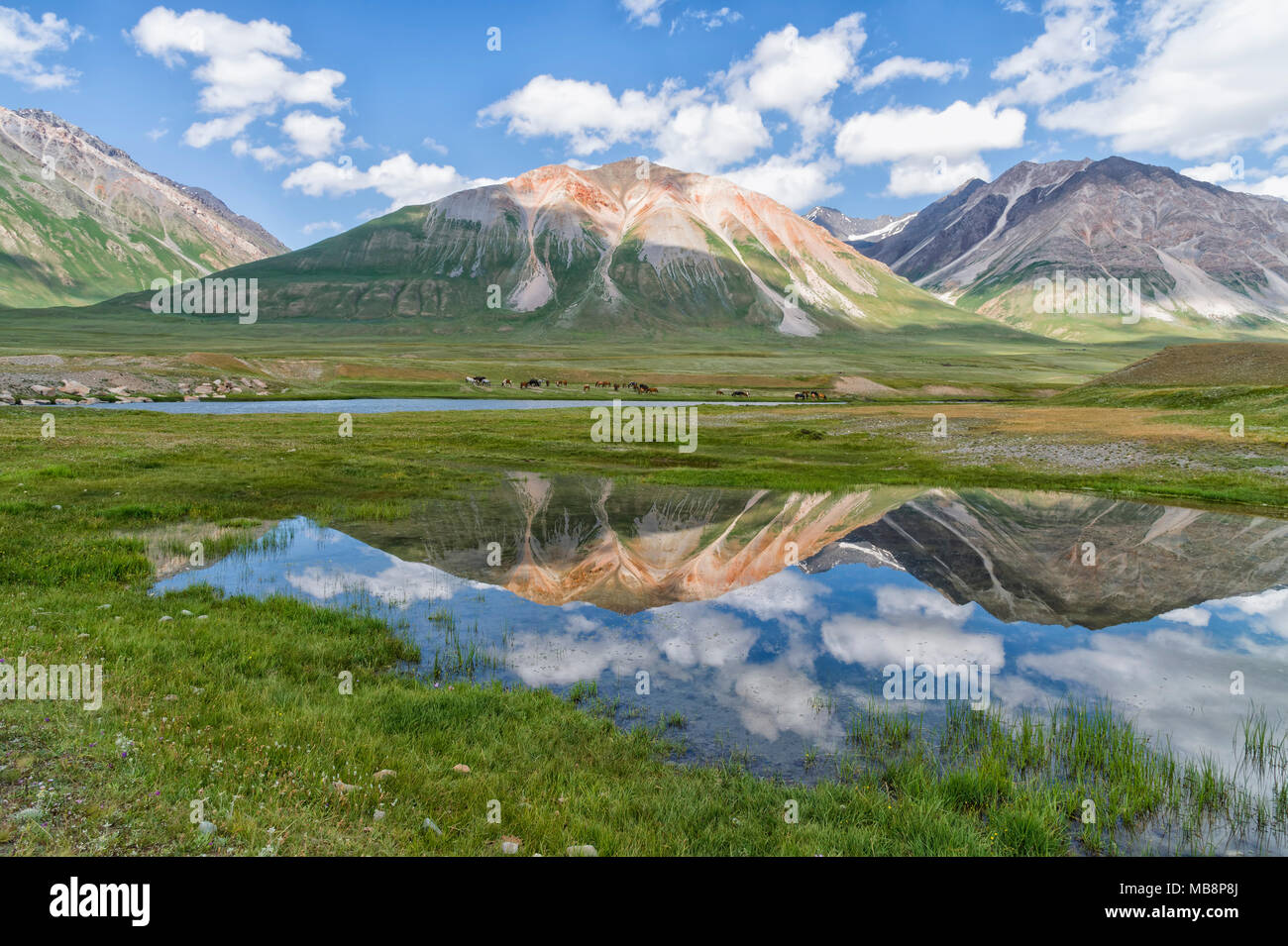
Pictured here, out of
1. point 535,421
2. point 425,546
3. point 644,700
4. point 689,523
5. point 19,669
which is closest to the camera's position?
point 19,669

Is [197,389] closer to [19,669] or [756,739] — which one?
[19,669]

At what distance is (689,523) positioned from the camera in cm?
2984

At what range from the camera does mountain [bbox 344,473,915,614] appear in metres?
21.1

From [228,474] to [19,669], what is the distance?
27.2 meters

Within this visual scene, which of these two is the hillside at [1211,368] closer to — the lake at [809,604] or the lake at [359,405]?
the lake at [359,405]

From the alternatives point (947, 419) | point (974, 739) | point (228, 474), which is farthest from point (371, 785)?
point (947, 419)

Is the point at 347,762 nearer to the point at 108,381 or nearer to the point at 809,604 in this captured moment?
the point at 809,604

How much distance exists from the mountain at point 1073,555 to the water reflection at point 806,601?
115 millimetres

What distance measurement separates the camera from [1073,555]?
24.1m

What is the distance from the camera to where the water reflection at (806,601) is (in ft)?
43.4

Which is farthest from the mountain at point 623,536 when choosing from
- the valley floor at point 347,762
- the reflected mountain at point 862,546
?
the valley floor at point 347,762

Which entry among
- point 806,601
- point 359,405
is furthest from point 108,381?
point 806,601

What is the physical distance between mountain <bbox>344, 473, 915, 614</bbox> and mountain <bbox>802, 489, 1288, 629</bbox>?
2.36 m
